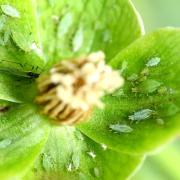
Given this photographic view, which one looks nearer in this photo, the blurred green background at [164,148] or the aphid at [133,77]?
the aphid at [133,77]

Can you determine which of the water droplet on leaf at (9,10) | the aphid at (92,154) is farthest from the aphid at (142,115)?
the water droplet on leaf at (9,10)

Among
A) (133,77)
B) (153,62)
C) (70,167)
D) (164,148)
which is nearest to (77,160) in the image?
(70,167)

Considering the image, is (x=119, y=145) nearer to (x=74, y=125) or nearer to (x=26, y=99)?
(x=74, y=125)

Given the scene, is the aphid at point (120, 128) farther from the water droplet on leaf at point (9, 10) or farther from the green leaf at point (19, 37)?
the water droplet on leaf at point (9, 10)

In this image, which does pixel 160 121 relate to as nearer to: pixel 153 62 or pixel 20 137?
pixel 153 62

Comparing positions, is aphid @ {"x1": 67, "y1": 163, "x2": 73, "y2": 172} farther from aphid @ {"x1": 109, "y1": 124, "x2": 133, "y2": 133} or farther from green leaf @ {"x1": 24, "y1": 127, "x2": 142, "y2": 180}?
aphid @ {"x1": 109, "y1": 124, "x2": 133, "y2": 133}
